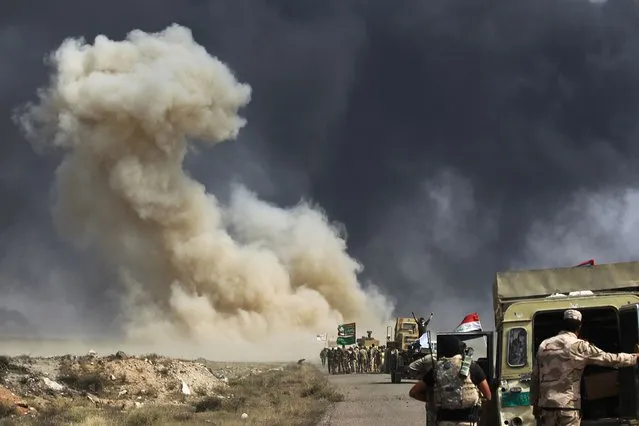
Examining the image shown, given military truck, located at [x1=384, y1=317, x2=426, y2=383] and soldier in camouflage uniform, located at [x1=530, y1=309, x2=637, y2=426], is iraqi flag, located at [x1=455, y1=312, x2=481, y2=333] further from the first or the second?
military truck, located at [x1=384, y1=317, x2=426, y2=383]

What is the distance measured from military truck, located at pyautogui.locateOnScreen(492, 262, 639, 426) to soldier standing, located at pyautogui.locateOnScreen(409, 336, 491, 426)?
43.0 inches

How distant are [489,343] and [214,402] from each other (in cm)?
1318

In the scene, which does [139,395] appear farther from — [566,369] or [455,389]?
[566,369]

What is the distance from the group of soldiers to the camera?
4647cm

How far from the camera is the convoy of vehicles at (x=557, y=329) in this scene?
7238mm

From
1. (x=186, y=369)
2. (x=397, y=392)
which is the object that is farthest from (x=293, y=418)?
(x=186, y=369)

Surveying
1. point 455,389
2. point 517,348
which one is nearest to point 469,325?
point 517,348

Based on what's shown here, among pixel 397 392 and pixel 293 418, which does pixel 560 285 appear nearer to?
pixel 293 418

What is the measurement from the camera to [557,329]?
30.9 feet

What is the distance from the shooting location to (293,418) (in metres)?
17.0

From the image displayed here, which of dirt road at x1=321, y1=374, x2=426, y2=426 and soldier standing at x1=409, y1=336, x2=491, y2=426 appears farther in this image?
dirt road at x1=321, y1=374, x2=426, y2=426

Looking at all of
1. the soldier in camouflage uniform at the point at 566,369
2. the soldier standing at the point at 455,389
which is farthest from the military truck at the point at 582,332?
the soldier standing at the point at 455,389

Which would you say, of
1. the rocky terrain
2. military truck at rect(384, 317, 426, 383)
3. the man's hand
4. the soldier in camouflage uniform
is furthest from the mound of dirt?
the soldier in camouflage uniform

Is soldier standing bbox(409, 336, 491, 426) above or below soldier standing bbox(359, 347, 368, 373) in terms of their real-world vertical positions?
below
